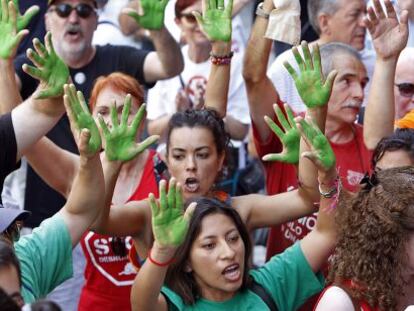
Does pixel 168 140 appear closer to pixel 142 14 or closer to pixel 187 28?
pixel 142 14

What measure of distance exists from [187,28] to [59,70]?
2714 mm

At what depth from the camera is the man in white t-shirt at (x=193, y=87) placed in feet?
22.1

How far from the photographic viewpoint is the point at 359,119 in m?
5.91

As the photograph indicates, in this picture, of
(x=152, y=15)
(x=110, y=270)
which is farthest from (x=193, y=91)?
(x=110, y=270)

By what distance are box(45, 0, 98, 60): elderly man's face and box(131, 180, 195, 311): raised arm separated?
2.44 metres

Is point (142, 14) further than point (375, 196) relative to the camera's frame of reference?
Yes

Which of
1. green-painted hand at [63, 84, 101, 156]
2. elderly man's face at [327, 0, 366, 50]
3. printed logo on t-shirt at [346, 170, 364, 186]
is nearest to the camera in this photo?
green-painted hand at [63, 84, 101, 156]

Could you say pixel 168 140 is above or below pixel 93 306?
above

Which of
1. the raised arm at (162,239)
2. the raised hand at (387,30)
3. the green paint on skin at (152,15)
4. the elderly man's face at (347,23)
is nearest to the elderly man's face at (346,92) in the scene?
the raised hand at (387,30)

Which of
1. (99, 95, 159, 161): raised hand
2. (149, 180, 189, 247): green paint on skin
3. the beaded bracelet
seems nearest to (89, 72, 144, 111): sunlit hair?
the beaded bracelet

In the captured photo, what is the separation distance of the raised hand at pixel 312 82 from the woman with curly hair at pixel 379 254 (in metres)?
0.77

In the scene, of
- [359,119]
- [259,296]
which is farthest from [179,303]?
[359,119]

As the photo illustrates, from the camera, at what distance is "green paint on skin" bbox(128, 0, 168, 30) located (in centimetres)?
534

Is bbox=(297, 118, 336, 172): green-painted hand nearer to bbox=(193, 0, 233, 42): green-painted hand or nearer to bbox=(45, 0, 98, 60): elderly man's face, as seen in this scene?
bbox=(193, 0, 233, 42): green-painted hand
